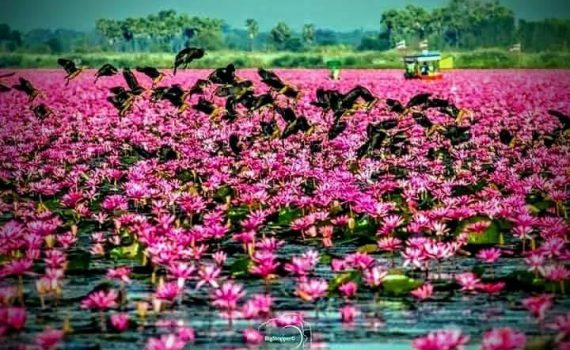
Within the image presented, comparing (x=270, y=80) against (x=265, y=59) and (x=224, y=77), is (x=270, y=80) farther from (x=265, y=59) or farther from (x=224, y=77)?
(x=265, y=59)

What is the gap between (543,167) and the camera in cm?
482

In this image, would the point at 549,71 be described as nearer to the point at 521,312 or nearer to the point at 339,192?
the point at 339,192

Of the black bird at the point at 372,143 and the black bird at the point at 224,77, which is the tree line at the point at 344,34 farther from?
the black bird at the point at 372,143

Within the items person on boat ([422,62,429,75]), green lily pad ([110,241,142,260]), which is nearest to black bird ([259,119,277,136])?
green lily pad ([110,241,142,260])

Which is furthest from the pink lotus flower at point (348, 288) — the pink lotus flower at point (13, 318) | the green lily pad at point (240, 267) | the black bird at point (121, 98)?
the black bird at point (121, 98)

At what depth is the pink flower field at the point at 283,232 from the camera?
2533 mm

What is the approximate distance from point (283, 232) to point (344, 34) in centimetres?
262

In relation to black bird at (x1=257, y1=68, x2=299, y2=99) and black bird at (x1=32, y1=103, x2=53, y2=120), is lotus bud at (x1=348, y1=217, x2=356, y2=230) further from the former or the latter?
black bird at (x1=32, y1=103, x2=53, y2=120)

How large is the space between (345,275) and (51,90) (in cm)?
628

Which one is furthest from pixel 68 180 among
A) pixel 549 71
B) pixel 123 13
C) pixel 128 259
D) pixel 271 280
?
pixel 549 71

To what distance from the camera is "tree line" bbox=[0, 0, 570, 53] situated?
5.98m

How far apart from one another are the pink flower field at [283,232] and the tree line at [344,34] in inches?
20.4

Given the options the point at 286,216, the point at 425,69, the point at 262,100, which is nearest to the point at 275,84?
the point at 262,100

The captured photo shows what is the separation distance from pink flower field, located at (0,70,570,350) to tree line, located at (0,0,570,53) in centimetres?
52
